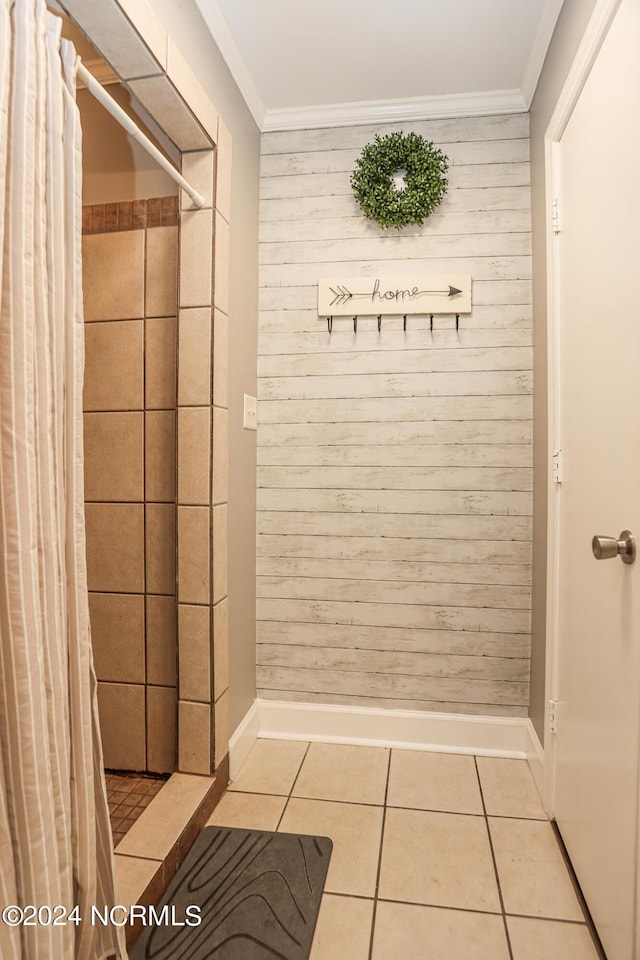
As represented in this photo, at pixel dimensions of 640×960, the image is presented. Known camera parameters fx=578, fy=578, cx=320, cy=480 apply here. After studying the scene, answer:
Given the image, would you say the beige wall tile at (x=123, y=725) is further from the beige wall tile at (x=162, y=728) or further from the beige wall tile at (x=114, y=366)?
the beige wall tile at (x=114, y=366)

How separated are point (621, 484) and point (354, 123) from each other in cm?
189

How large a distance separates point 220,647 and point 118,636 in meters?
0.39

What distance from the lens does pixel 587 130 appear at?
1525 mm

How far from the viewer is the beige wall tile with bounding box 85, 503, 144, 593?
80.2 inches

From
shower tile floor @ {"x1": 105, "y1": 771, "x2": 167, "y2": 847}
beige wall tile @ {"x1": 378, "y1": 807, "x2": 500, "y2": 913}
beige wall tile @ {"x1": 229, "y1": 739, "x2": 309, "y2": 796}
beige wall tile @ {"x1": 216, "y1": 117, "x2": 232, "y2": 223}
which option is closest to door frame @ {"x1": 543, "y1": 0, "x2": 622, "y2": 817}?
beige wall tile @ {"x1": 378, "y1": 807, "x2": 500, "y2": 913}

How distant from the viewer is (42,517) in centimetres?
102

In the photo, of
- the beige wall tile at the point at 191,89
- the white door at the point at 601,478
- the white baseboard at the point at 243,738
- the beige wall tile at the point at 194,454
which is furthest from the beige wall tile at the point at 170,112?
the white baseboard at the point at 243,738

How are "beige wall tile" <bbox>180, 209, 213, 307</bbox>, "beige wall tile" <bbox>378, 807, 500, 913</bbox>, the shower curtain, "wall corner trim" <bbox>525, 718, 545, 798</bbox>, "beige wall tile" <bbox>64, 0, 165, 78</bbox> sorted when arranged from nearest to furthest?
the shower curtain < "beige wall tile" <bbox>64, 0, 165, 78</bbox> < "beige wall tile" <bbox>378, 807, 500, 913</bbox> < "beige wall tile" <bbox>180, 209, 213, 307</bbox> < "wall corner trim" <bbox>525, 718, 545, 798</bbox>

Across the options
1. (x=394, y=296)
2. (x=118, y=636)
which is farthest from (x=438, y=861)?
(x=394, y=296)

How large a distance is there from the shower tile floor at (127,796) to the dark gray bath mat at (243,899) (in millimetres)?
225

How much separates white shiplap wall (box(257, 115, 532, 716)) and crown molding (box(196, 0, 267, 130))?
13cm

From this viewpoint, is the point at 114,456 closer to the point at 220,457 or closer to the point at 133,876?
the point at 220,457

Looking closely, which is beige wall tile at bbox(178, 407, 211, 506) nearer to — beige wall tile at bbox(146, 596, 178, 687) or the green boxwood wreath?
beige wall tile at bbox(146, 596, 178, 687)

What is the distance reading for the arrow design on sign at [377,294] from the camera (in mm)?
2271
